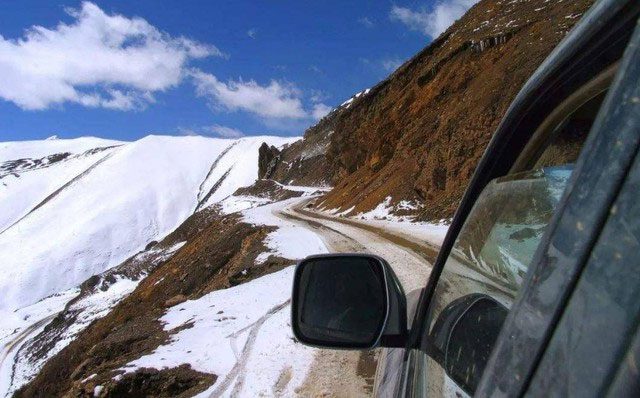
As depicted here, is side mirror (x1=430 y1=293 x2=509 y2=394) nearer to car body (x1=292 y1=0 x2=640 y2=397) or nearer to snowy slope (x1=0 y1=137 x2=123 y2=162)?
car body (x1=292 y1=0 x2=640 y2=397)

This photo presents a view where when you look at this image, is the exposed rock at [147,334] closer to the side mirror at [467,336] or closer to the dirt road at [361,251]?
the dirt road at [361,251]

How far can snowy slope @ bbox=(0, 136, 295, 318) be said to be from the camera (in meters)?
79.6

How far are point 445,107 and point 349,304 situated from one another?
26306mm

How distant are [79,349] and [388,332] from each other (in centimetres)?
1532

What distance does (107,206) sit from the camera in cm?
10469

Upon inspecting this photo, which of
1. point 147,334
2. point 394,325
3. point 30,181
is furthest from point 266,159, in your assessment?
point 394,325

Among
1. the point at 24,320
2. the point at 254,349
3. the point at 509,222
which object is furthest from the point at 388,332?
the point at 24,320

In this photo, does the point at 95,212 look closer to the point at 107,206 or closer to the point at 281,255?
the point at 107,206

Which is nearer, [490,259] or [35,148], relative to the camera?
[490,259]

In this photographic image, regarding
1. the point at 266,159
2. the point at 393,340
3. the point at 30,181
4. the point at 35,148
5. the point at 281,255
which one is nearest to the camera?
the point at 393,340

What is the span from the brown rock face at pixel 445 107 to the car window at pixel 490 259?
52.5 feet

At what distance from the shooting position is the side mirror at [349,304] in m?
1.82

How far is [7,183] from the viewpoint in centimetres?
13800

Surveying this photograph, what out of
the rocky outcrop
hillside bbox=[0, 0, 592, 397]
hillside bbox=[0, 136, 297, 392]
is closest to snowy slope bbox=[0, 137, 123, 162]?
hillside bbox=[0, 136, 297, 392]
